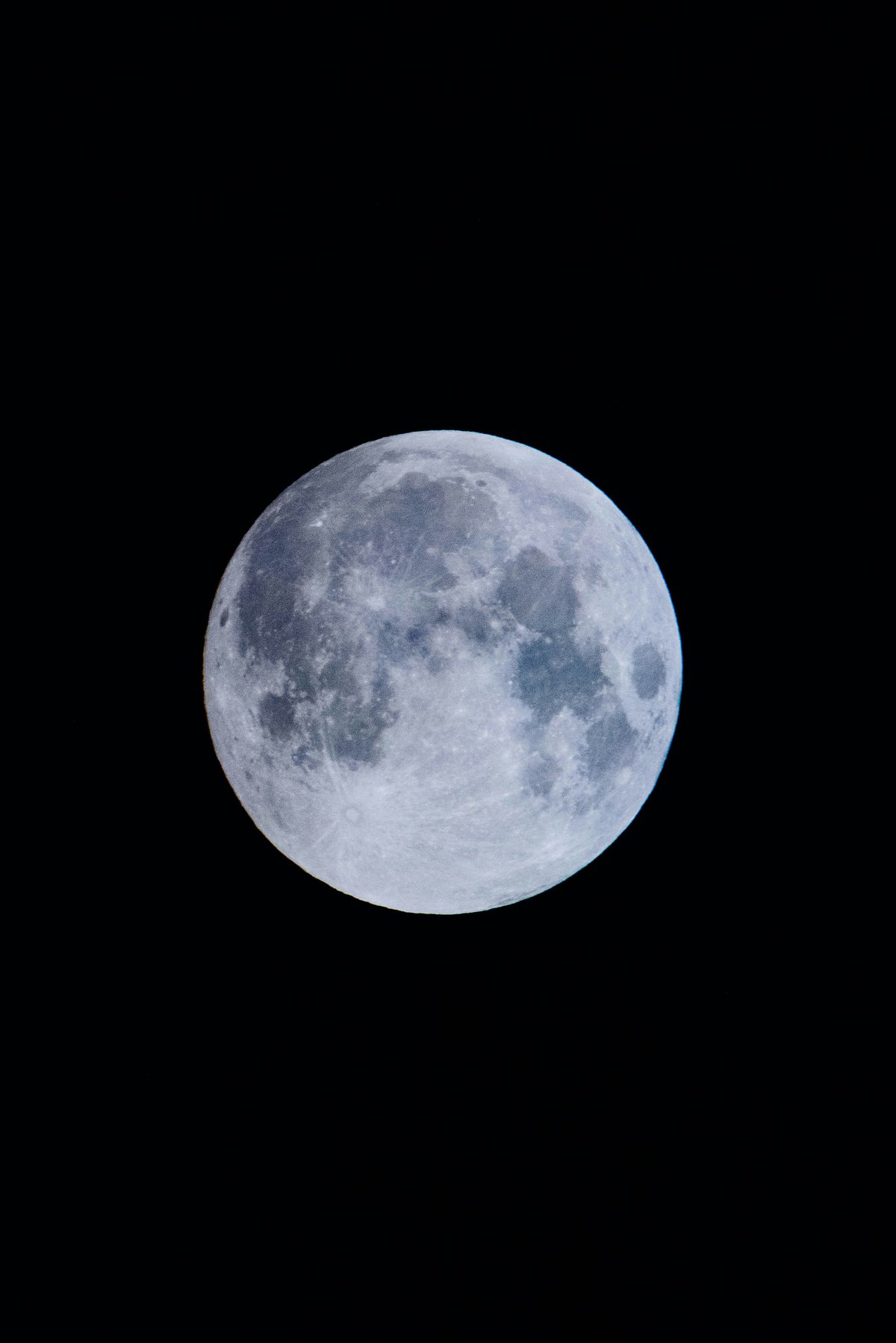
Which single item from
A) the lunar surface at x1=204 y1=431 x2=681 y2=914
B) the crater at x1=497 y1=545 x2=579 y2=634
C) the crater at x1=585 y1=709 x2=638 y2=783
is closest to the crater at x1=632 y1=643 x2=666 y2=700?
the lunar surface at x1=204 y1=431 x2=681 y2=914

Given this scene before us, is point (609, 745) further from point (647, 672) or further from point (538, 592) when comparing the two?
point (538, 592)

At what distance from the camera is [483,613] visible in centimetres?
289

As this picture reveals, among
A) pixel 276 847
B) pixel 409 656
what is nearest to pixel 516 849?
pixel 409 656

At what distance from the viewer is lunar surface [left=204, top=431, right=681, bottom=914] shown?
289 centimetres

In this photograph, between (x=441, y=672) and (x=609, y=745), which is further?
(x=609, y=745)

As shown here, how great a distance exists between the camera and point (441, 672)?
113 inches

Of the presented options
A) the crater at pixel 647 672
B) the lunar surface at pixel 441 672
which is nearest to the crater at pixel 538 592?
the lunar surface at pixel 441 672

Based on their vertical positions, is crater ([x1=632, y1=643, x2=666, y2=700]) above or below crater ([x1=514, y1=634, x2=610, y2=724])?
above

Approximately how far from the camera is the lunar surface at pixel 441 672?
289 cm

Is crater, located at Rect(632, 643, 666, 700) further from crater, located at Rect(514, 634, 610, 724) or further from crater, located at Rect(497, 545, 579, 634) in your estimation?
crater, located at Rect(497, 545, 579, 634)

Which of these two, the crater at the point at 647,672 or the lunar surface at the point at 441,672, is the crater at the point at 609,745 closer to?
the lunar surface at the point at 441,672

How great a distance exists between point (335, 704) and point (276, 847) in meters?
0.99

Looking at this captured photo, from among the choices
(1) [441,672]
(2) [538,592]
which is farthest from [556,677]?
(1) [441,672]

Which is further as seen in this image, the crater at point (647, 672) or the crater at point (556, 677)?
the crater at point (647, 672)
